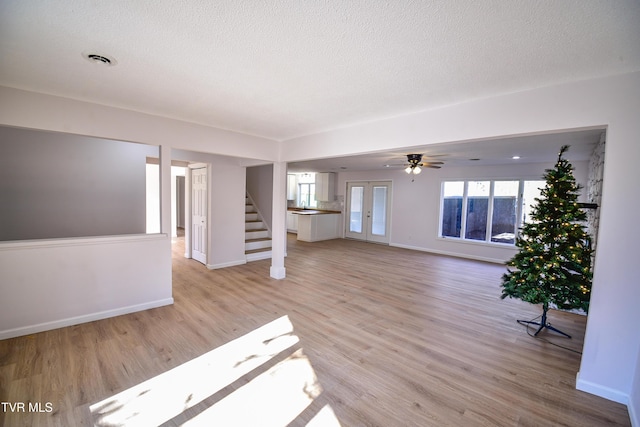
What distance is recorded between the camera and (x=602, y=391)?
218 cm

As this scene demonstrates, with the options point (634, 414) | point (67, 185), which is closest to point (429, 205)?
point (634, 414)

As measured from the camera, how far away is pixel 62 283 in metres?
3.04

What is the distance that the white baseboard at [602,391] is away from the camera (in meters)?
2.11

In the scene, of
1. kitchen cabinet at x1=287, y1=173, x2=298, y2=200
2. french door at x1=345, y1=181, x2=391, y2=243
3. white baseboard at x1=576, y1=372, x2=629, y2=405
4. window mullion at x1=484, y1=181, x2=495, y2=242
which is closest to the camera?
→ white baseboard at x1=576, y1=372, x2=629, y2=405

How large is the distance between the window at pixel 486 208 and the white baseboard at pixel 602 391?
5.04 meters

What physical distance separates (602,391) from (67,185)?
6798 mm

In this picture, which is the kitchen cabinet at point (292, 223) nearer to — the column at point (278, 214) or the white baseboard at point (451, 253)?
the white baseboard at point (451, 253)

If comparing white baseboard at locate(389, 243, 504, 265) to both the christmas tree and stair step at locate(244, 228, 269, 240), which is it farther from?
stair step at locate(244, 228, 269, 240)

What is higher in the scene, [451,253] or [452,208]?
[452,208]

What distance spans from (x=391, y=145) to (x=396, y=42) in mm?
1628

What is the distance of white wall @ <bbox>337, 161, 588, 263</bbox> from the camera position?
6.63 meters

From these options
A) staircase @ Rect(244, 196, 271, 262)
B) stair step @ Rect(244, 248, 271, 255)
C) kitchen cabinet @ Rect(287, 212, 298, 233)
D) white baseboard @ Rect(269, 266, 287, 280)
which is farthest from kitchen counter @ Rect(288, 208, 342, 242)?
white baseboard @ Rect(269, 266, 287, 280)

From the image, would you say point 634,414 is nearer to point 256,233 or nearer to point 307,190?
point 256,233

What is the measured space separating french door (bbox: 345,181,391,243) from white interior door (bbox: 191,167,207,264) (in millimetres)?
5347
